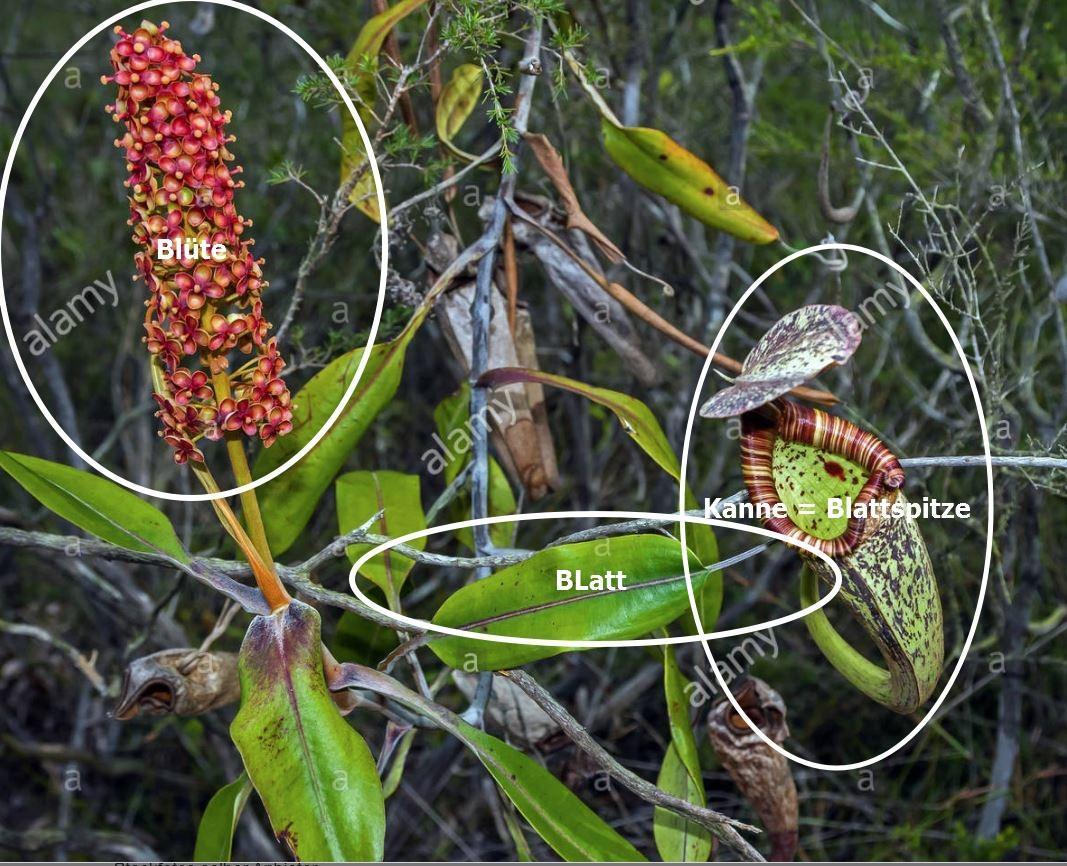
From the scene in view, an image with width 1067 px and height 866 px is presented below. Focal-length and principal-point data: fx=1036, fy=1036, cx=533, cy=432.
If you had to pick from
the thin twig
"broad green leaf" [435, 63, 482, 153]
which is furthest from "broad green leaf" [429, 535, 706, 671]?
"broad green leaf" [435, 63, 482, 153]

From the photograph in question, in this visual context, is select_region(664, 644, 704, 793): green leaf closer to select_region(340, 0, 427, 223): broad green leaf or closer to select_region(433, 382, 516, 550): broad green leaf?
select_region(433, 382, 516, 550): broad green leaf

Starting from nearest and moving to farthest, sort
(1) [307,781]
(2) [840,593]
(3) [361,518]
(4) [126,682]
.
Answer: (1) [307,781] < (2) [840,593] < (4) [126,682] < (3) [361,518]

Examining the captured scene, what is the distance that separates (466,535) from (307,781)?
1.68ft

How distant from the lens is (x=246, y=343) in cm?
121

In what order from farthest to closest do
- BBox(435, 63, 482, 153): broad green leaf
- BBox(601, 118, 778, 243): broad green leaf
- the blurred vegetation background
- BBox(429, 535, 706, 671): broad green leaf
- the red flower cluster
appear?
the blurred vegetation background
BBox(435, 63, 482, 153): broad green leaf
BBox(601, 118, 778, 243): broad green leaf
BBox(429, 535, 706, 671): broad green leaf
the red flower cluster

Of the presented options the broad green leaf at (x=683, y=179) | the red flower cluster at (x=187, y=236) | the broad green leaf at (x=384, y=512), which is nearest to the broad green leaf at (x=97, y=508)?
the red flower cluster at (x=187, y=236)

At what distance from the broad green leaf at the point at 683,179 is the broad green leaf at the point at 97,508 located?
31.1 inches

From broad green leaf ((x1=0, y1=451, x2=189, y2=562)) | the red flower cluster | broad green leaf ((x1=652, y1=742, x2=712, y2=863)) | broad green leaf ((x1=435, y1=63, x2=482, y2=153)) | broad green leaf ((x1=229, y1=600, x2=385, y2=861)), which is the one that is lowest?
broad green leaf ((x1=652, y1=742, x2=712, y2=863))

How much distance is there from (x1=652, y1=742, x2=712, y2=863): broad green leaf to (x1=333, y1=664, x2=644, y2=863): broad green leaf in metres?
0.12

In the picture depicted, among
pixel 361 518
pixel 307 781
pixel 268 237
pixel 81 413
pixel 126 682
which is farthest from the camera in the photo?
pixel 81 413

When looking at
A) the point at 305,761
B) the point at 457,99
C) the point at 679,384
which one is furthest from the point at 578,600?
the point at 679,384

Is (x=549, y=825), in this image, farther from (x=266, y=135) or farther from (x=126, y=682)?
(x=266, y=135)

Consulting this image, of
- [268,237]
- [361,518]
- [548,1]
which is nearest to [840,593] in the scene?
[361,518]

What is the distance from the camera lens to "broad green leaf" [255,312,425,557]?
1.37 meters
